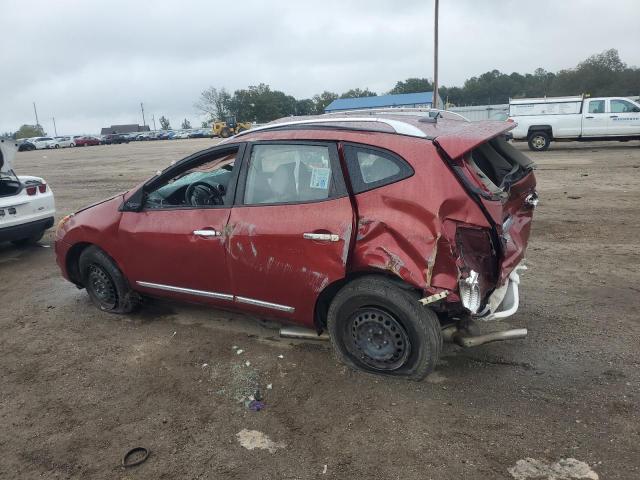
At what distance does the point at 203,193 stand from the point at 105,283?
55.4 inches

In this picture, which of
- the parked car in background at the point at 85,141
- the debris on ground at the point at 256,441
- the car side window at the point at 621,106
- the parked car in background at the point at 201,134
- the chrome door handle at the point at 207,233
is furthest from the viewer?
the parked car in background at the point at 201,134

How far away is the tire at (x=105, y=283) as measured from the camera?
4602 millimetres

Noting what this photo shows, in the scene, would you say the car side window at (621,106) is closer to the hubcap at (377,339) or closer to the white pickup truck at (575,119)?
the white pickup truck at (575,119)

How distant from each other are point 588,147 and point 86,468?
21.3m

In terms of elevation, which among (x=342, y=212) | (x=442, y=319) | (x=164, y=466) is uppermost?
(x=342, y=212)

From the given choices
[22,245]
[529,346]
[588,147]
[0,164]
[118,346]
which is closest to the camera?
[529,346]

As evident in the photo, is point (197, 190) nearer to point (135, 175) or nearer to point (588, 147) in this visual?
point (135, 175)

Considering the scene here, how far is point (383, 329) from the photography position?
331 centimetres

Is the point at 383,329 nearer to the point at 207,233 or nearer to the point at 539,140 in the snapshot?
the point at 207,233

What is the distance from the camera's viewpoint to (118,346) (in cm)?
417

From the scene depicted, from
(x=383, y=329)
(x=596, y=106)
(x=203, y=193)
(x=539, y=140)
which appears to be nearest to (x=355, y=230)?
(x=383, y=329)

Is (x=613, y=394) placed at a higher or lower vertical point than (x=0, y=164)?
lower

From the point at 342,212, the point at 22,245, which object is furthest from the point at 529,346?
the point at 22,245

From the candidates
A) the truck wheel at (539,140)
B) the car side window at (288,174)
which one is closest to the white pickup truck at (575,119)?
the truck wheel at (539,140)
